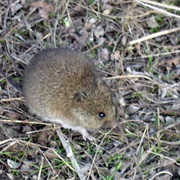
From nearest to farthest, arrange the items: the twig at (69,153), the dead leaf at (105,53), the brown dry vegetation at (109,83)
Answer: the twig at (69,153) < the brown dry vegetation at (109,83) < the dead leaf at (105,53)

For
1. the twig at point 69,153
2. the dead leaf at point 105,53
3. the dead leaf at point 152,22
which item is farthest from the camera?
the dead leaf at point 152,22

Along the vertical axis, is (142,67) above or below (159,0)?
below

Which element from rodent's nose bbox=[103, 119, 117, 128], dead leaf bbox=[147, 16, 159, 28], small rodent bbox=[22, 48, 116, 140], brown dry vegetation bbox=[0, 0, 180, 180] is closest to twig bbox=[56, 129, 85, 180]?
brown dry vegetation bbox=[0, 0, 180, 180]

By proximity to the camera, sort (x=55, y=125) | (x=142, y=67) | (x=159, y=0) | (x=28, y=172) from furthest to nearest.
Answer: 1. (x=159, y=0)
2. (x=142, y=67)
3. (x=55, y=125)
4. (x=28, y=172)

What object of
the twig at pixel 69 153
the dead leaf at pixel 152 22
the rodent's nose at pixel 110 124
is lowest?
the twig at pixel 69 153

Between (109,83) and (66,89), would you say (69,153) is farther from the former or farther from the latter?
(109,83)

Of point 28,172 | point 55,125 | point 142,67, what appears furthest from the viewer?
point 142,67

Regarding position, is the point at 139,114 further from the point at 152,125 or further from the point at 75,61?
the point at 75,61

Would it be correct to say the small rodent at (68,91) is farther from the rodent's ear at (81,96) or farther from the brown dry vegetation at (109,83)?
the brown dry vegetation at (109,83)

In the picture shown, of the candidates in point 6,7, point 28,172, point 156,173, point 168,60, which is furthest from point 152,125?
point 6,7

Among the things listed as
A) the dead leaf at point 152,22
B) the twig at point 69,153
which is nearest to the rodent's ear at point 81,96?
the twig at point 69,153
